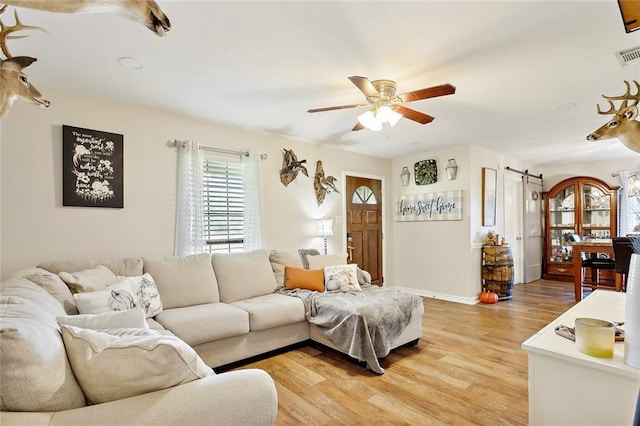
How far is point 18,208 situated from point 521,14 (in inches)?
153

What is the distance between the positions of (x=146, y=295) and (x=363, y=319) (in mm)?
1817

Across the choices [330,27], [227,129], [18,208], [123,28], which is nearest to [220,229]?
[227,129]

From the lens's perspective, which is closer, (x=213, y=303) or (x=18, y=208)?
(x=18, y=208)

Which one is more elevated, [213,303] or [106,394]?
[106,394]

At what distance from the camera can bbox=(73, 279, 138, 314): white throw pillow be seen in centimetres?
218

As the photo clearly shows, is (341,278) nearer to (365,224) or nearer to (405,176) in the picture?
(365,224)

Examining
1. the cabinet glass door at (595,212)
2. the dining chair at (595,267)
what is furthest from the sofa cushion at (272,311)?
the cabinet glass door at (595,212)

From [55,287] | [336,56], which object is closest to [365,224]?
[336,56]

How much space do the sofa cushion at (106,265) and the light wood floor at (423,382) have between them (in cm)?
135

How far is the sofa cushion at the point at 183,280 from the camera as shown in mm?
2932

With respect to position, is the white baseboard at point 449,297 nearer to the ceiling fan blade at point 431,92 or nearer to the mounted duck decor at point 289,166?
the mounted duck decor at point 289,166

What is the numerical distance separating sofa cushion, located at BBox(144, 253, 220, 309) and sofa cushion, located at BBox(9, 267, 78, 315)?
0.75m

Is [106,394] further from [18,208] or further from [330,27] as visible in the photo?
[18,208]

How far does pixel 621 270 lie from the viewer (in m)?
4.02
